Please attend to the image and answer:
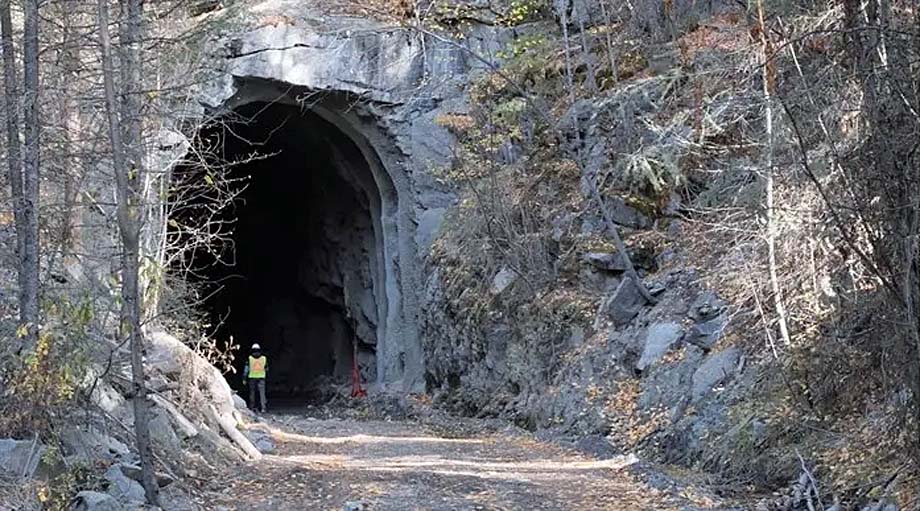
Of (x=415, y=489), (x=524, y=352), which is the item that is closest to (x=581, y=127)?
(x=524, y=352)

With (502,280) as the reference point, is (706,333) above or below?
below

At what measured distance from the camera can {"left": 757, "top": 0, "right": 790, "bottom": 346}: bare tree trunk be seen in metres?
8.95

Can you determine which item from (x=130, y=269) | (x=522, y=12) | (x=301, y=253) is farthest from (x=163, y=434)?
(x=301, y=253)

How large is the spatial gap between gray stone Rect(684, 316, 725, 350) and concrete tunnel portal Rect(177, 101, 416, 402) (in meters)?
9.14

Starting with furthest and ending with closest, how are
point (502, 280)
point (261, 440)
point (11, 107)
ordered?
point (502, 280) < point (261, 440) < point (11, 107)

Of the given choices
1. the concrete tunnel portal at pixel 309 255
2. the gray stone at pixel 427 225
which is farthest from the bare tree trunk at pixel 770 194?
the gray stone at pixel 427 225

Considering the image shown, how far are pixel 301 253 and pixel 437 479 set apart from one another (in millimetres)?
21529

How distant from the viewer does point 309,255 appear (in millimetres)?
28672

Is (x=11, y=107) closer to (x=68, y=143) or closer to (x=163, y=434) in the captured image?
(x=68, y=143)

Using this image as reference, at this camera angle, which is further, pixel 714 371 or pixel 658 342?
pixel 658 342

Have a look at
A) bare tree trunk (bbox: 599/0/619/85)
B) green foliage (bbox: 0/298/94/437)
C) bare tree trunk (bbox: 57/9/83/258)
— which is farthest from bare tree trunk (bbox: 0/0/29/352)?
bare tree trunk (bbox: 599/0/619/85)

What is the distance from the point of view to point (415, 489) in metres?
8.15

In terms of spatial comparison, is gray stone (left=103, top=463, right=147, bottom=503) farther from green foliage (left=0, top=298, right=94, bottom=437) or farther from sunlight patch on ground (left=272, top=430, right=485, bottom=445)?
sunlight patch on ground (left=272, top=430, right=485, bottom=445)

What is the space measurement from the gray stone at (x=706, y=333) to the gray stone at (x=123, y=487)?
638 cm
